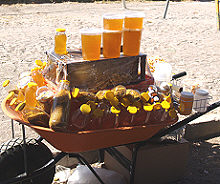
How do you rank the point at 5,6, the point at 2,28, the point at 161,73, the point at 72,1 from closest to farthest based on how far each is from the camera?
the point at 161,73, the point at 2,28, the point at 5,6, the point at 72,1

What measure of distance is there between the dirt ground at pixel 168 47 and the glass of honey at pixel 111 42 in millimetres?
511

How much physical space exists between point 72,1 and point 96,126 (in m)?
14.2

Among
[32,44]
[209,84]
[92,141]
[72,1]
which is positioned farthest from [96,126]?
[72,1]

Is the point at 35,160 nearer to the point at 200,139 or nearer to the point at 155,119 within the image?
the point at 155,119

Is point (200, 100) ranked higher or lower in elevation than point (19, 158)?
higher

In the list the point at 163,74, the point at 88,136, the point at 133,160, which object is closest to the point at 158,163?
the point at 133,160

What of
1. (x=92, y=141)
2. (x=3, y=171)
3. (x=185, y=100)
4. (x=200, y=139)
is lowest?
(x=200, y=139)

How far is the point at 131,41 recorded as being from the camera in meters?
2.05

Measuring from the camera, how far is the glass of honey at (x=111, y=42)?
76.9 inches

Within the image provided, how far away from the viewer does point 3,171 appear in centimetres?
203

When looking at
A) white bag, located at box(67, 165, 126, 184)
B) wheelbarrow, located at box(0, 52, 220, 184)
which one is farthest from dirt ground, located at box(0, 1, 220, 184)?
wheelbarrow, located at box(0, 52, 220, 184)

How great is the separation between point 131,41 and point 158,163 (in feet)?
3.45

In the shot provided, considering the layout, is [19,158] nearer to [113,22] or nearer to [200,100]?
[113,22]

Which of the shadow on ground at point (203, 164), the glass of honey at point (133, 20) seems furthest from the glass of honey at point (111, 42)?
the shadow on ground at point (203, 164)
